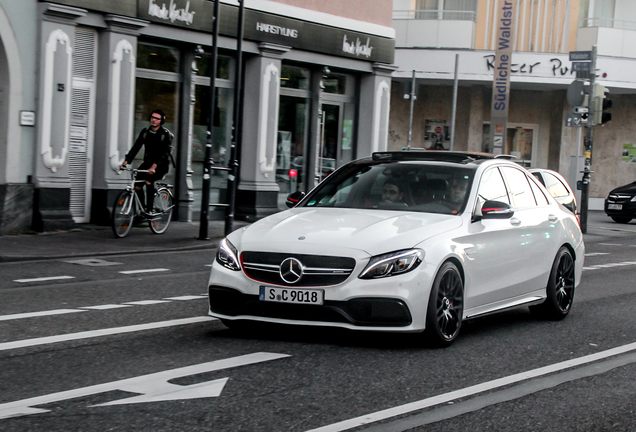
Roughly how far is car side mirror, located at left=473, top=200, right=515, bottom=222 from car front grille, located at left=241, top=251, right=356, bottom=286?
157 centimetres

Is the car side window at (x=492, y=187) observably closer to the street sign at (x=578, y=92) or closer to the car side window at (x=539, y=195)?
the car side window at (x=539, y=195)

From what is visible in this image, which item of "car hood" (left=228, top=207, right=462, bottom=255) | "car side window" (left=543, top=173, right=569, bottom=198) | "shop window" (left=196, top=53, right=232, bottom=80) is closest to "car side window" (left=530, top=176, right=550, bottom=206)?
"car hood" (left=228, top=207, right=462, bottom=255)

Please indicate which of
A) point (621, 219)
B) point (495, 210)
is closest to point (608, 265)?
point (495, 210)

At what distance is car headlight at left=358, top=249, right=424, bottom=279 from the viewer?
6.66 meters

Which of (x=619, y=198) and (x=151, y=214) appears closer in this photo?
(x=151, y=214)

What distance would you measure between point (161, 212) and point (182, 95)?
12.5ft

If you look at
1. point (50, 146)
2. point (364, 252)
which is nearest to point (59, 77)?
point (50, 146)

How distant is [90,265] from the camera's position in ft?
40.1

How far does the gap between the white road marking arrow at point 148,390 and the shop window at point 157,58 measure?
1288cm

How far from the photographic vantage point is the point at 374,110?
23844 millimetres

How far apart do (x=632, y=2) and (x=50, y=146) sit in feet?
90.3

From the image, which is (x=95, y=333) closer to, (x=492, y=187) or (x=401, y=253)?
(x=401, y=253)

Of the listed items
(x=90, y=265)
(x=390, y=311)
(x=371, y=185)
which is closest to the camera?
(x=390, y=311)

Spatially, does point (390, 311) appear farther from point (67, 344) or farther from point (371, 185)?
point (67, 344)
